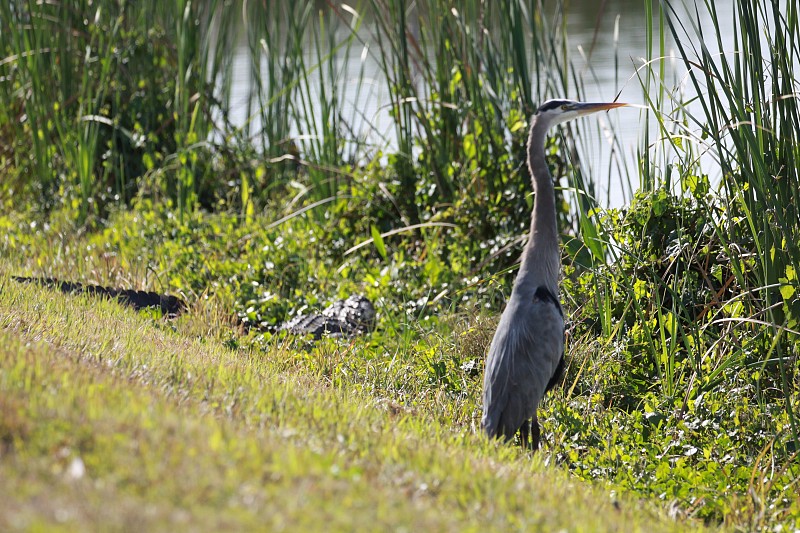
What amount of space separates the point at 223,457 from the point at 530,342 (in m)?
1.96

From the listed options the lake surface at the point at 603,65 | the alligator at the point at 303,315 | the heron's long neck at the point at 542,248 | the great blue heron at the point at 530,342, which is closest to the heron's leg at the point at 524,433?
the great blue heron at the point at 530,342

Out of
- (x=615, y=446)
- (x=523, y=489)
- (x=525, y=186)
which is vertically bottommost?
(x=615, y=446)

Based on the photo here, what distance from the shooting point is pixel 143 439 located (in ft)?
7.85

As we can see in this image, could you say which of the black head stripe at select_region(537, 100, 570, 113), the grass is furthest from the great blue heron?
the grass

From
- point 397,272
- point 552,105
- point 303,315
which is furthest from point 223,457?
A: point 397,272

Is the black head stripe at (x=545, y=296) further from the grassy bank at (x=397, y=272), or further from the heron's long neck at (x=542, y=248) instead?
the grassy bank at (x=397, y=272)

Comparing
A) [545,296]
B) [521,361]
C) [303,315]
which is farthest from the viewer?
[303,315]

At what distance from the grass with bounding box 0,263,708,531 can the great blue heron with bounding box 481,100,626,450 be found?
35cm

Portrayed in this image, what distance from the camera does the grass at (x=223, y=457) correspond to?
214 centimetres

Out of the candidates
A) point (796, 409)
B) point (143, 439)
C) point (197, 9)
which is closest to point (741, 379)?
point (796, 409)

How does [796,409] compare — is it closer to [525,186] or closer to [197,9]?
[525,186]

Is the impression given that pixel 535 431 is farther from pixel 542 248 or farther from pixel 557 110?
pixel 557 110

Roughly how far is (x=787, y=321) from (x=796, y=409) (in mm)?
357

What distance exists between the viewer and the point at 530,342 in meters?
4.06
